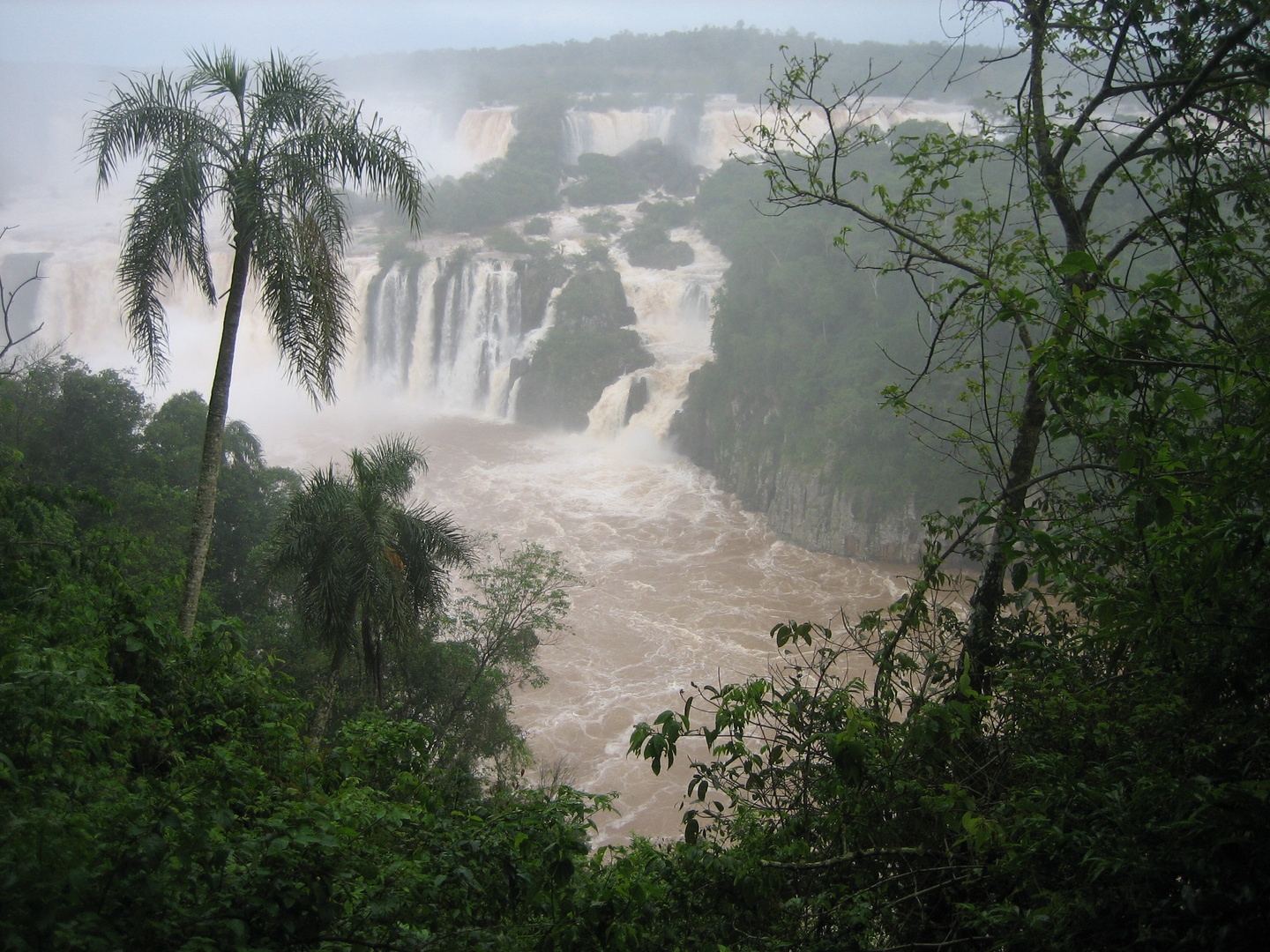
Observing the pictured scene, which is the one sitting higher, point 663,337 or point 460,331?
point 663,337

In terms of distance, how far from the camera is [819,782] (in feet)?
8.42

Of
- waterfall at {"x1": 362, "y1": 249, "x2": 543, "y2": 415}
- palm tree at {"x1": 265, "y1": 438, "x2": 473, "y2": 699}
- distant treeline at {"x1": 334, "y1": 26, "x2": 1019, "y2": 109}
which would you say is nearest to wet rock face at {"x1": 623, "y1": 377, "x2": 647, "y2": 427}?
waterfall at {"x1": 362, "y1": 249, "x2": 543, "y2": 415}

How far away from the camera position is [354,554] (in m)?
7.10

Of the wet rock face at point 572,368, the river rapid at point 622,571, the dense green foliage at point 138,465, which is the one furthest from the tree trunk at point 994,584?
the wet rock face at point 572,368

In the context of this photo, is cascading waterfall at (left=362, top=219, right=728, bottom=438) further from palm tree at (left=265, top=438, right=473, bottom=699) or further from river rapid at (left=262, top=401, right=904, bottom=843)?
palm tree at (left=265, top=438, right=473, bottom=699)

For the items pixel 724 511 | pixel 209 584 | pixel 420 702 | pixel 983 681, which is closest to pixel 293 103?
pixel 983 681

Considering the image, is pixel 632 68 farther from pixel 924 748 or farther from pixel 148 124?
pixel 924 748

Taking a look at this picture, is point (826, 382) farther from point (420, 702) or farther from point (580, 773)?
point (420, 702)

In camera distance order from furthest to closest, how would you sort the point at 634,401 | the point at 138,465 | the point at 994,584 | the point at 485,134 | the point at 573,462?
the point at 485,134
the point at 634,401
the point at 573,462
the point at 138,465
the point at 994,584

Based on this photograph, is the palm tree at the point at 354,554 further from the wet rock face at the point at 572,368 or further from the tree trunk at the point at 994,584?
the wet rock face at the point at 572,368

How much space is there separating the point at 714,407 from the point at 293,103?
1994 cm

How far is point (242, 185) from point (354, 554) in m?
3.14

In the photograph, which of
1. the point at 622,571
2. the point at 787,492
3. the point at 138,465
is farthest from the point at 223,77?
the point at 787,492

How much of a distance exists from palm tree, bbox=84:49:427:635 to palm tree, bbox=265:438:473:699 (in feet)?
5.54
